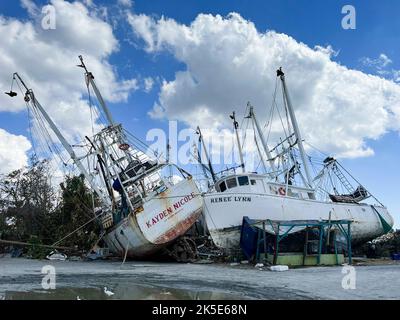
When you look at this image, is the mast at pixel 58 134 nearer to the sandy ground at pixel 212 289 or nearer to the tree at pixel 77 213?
the tree at pixel 77 213

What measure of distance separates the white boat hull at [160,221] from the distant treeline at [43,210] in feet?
24.4

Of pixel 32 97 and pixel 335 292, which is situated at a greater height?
pixel 32 97

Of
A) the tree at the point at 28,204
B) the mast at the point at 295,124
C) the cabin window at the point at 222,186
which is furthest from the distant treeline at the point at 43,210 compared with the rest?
the mast at the point at 295,124

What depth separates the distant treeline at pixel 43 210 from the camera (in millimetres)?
31172

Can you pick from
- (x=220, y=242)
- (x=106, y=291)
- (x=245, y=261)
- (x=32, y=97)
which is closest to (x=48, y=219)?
(x=32, y=97)

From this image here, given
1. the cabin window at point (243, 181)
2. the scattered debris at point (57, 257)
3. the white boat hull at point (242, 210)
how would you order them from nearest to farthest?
the white boat hull at point (242, 210), the scattered debris at point (57, 257), the cabin window at point (243, 181)

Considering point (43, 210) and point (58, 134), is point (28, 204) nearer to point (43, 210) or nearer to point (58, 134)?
point (43, 210)

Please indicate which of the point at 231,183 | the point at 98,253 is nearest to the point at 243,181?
the point at 231,183

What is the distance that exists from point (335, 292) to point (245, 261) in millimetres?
11332

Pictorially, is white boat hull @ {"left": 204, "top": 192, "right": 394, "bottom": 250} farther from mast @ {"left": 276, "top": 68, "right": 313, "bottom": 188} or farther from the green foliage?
the green foliage

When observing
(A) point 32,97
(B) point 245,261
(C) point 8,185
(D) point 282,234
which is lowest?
(B) point 245,261

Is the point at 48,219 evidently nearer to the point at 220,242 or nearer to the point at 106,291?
the point at 220,242

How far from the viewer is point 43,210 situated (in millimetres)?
34625
